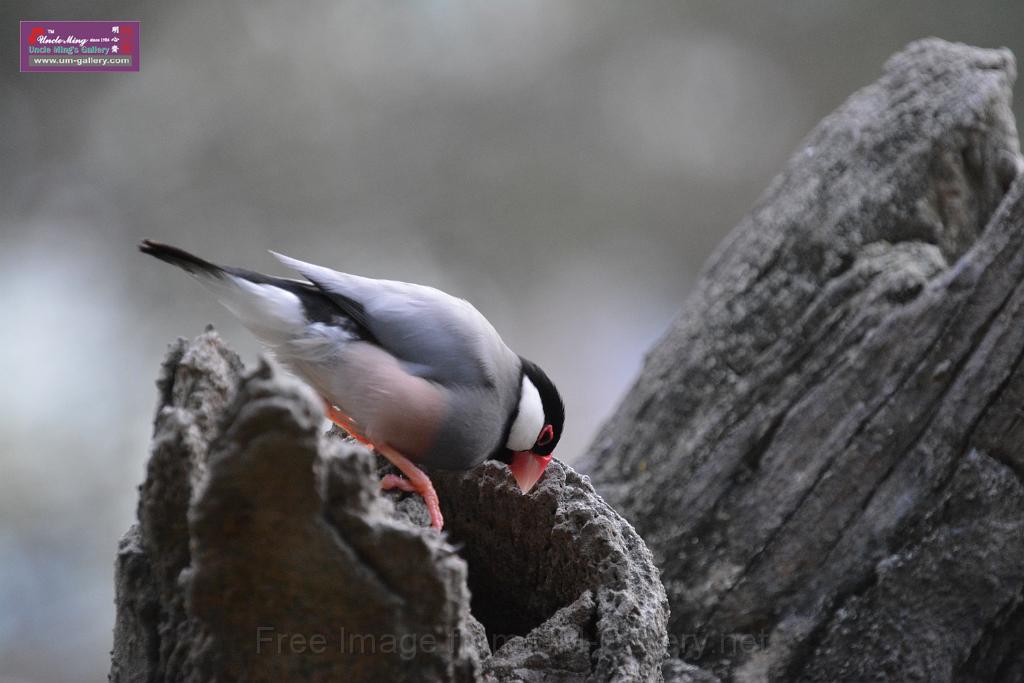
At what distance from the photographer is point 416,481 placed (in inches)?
72.2

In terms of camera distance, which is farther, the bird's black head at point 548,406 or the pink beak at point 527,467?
the bird's black head at point 548,406

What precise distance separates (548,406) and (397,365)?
42 centimetres

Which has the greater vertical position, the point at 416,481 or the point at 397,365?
the point at 397,365

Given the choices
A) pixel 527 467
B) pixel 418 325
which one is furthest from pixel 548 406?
pixel 418 325

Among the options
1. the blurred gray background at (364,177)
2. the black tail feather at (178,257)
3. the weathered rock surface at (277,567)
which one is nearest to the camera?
the weathered rock surface at (277,567)

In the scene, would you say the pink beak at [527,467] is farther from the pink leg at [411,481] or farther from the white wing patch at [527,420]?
the pink leg at [411,481]

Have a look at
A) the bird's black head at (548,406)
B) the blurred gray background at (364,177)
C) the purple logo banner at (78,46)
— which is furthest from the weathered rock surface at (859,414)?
the purple logo banner at (78,46)

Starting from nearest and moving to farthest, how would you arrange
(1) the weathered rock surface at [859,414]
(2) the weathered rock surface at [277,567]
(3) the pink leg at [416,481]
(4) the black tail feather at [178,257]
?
(2) the weathered rock surface at [277,567] → (4) the black tail feather at [178,257] → (3) the pink leg at [416,481] → (1) the weathered rock surface at [859,414]

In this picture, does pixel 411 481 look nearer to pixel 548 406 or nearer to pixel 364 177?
pixel 548 406

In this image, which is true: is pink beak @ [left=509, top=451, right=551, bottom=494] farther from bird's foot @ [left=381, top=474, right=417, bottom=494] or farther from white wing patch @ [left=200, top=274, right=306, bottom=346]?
white wing patch @ [left=200, top=274, right=306, bottom=346]

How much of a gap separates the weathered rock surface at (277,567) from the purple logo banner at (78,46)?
3014mm

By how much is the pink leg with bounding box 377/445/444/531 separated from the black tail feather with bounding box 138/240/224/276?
0.50m

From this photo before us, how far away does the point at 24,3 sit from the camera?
4035 mm

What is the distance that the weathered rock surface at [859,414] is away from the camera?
91.7 inches
